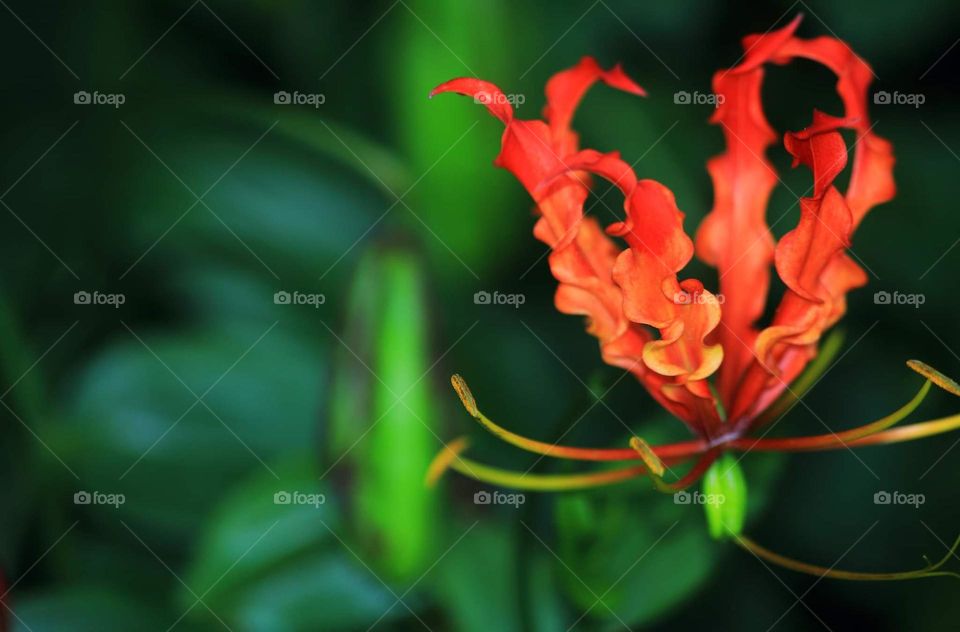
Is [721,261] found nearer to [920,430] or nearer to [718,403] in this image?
[718,403]

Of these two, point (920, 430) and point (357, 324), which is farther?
point (357, 324)

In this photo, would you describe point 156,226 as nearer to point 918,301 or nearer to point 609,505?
point 609,505

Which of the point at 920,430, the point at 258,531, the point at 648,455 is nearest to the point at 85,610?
the point at 258,531

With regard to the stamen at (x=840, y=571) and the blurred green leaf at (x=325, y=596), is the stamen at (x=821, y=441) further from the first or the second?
the blurred green leaf at (x=325, y=596)

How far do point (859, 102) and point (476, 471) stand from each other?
0.66 metres

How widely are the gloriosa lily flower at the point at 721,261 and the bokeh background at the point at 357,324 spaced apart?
0.57 feet

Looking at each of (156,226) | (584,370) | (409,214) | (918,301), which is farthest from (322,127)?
(918,301)

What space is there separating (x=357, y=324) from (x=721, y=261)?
1.55 feet

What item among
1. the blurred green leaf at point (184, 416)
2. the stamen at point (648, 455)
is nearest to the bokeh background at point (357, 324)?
the blurred green leaf at point (184, 416)

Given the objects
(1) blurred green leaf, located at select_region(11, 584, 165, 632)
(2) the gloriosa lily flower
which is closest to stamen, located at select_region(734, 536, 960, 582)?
(2) the gloriosa lily flower

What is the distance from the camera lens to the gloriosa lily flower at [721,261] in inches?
42.5

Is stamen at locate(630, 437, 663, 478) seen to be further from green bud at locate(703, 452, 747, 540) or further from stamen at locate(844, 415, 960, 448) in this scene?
stamen at locate(844, 415, 960, 448)

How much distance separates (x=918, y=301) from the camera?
1.50m

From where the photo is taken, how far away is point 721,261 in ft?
4.08
